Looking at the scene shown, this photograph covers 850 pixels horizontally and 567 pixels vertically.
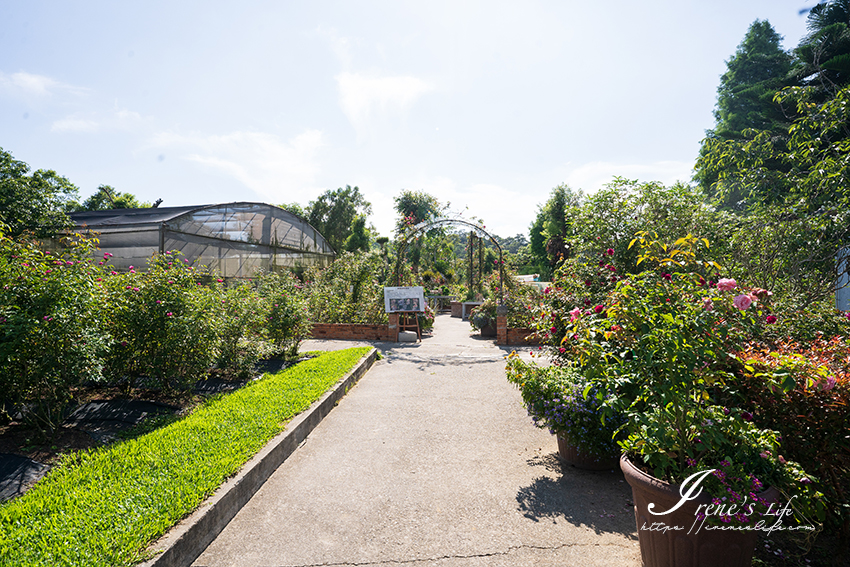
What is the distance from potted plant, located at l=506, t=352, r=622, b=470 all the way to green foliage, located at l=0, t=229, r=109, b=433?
4.12 metres

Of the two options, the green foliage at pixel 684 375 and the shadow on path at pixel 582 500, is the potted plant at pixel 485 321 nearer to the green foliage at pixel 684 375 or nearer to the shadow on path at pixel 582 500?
the shadow on path at pixel 582 500

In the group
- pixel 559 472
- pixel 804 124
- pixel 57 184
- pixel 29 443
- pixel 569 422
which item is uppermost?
pixel 57 184

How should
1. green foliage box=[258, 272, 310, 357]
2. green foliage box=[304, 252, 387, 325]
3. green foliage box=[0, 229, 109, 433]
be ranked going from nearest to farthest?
green foliage box=[0, 229, 109, 433] < green foliage box=[258, 272, 310, 357] < green foliage box=[304, 252, 387, 325]

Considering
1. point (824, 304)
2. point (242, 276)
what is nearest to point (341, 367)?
point (824, 304)

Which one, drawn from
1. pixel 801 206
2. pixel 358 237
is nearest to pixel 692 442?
pixel 801 206

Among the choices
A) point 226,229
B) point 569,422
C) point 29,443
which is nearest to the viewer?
point 569,422

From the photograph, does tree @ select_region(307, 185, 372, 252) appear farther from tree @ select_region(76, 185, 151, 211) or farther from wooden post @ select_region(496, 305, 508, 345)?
wooden post @ select_region(496, 305, 508, 345)

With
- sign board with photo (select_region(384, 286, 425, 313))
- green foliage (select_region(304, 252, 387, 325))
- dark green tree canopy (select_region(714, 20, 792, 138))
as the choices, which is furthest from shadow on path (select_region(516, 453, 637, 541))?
dark green tree canopy (select_region(714, 20, 792, 138))

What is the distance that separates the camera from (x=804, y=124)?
17.8 ft

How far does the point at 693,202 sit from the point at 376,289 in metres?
8.75

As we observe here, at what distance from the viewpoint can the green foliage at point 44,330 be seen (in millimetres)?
3613

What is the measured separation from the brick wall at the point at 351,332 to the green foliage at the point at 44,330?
26.8ft

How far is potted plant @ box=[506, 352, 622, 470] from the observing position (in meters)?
3.49

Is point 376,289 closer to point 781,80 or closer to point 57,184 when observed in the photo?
point 781,80
